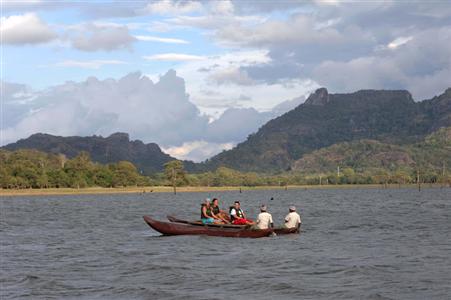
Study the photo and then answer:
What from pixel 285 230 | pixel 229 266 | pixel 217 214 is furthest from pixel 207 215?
pixel 229 266

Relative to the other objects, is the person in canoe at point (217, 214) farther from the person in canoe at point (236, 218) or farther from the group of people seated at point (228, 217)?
the person in canoe at point (236, 218)

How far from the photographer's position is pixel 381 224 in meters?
58.8

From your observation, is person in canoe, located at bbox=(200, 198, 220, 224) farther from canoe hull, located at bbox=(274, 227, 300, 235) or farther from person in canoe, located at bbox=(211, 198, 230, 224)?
canoe hull, located at bbox=(274, 227, 300, 235)

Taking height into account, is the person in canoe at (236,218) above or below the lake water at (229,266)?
above

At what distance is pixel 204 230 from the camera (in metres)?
44.8

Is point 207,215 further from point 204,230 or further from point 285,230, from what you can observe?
point 285,230

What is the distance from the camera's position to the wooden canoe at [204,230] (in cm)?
4359

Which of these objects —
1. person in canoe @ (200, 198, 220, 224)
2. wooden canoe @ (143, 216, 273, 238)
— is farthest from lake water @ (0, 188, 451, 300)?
person in canoe @ (200, 198, 220, 224)

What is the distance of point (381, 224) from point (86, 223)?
26.0m

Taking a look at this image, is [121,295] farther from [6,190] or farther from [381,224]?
[6,190]

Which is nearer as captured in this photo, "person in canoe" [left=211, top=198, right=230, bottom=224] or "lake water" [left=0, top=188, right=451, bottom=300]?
"lake water" [left=0, top=188, right=451, bottom=300]

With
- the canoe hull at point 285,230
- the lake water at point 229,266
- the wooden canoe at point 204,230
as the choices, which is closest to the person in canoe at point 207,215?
the wooden canoe at point 204,230

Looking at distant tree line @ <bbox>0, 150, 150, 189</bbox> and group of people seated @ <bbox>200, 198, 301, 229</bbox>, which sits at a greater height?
distant tree line @ <bbox>0, 150, 150, 189</bbox>

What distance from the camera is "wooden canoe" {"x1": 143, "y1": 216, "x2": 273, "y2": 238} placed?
43594 mm
